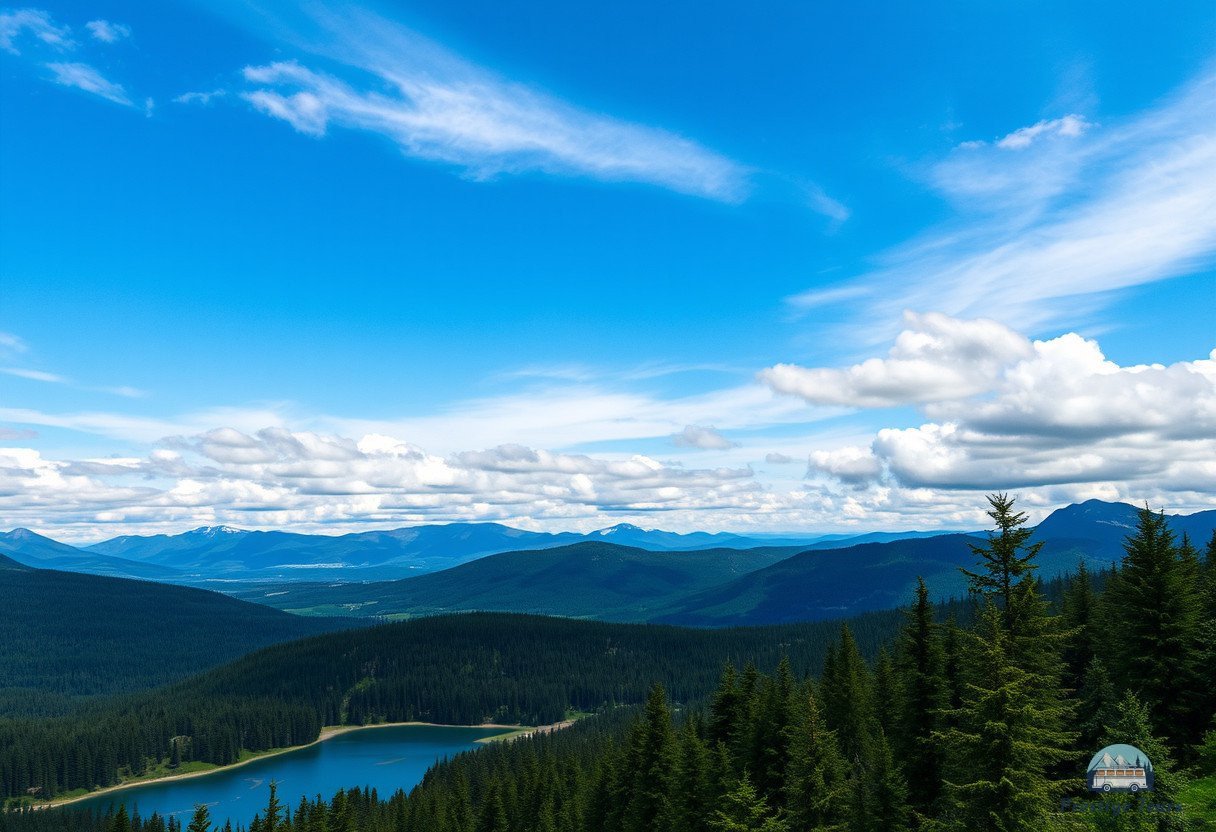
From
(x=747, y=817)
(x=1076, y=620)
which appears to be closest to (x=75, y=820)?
(x=747, y=817)

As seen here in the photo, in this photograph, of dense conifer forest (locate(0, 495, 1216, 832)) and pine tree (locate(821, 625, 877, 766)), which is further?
pine tree (locate(821, 625, 877, 766))

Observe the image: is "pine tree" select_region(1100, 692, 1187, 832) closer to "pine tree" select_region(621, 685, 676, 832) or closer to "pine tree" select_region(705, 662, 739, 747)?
"pine tree" select_region(705, 662, 739, 747)

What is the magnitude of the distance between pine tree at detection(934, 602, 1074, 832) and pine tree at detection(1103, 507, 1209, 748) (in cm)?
2826

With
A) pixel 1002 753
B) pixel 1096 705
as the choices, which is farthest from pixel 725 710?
pixel 1002 753

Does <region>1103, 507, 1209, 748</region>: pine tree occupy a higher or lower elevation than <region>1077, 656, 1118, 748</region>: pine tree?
higher

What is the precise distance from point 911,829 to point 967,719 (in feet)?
71.1

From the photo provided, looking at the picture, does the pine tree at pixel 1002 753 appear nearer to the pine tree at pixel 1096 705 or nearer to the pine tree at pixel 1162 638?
the pine tree at pixel 1096 705

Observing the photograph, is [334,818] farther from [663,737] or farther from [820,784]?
[820,784]

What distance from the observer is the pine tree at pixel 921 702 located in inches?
2066

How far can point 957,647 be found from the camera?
169 ft

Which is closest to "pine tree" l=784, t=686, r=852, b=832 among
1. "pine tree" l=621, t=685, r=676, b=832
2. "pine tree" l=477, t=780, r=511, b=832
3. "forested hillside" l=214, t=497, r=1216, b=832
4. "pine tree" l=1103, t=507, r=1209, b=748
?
"forested hillside" l=214, t=497, r=1216, b=832

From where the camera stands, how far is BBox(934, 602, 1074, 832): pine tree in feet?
103

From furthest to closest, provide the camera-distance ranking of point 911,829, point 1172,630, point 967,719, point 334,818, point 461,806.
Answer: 1. point 461,806
2. point 334,818
3. point 1172,630
4. point 911,829
5. point 967,719

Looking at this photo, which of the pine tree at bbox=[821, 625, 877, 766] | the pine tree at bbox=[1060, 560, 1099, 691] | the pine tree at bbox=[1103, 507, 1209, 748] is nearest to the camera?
the pine tree at bbox=[1103, 507, 1209, 748]
